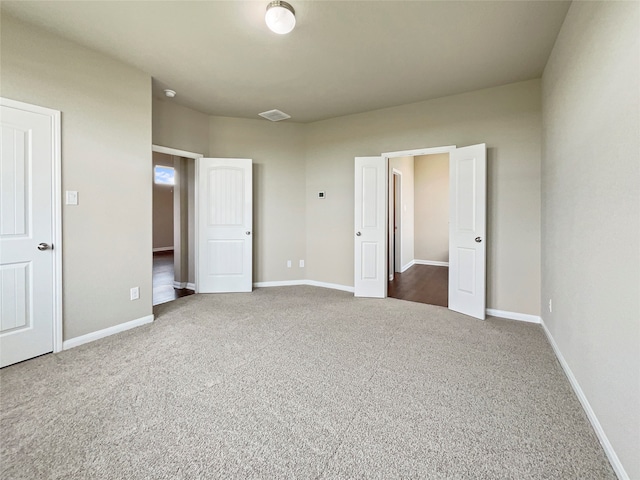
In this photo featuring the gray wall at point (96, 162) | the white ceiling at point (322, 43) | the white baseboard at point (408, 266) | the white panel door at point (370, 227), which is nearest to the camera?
the white ceiling at point (322, 43)

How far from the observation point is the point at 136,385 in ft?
6.70

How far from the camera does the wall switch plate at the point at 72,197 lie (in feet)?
8.65

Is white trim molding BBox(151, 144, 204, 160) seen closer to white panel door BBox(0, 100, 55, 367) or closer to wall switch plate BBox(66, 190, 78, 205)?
wall switch plate BBox(66, 190, 78, 205)

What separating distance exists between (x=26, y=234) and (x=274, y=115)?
131 inches

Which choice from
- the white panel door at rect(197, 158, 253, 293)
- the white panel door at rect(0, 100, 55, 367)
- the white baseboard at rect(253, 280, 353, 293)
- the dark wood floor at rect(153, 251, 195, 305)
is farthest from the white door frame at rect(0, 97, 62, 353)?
the white baseboard at rect(253, 280, 353, 293)

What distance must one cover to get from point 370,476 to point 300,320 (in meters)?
2.07

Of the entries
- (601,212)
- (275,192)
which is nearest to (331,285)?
(275,192)

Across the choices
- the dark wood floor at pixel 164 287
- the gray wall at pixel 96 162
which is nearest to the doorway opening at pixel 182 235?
the dark wood floor at pixel 164 287

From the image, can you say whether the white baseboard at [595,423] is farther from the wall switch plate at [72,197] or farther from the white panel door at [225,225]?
the wall switch plate at [72,197]

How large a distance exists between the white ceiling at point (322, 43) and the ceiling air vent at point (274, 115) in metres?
0.59

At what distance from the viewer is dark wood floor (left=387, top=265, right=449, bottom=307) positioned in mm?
4344

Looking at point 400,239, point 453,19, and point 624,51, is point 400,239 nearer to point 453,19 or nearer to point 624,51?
point 453,19

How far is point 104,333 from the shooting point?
9.52 ft

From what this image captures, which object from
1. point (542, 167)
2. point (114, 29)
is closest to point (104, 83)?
point (114, 29)
